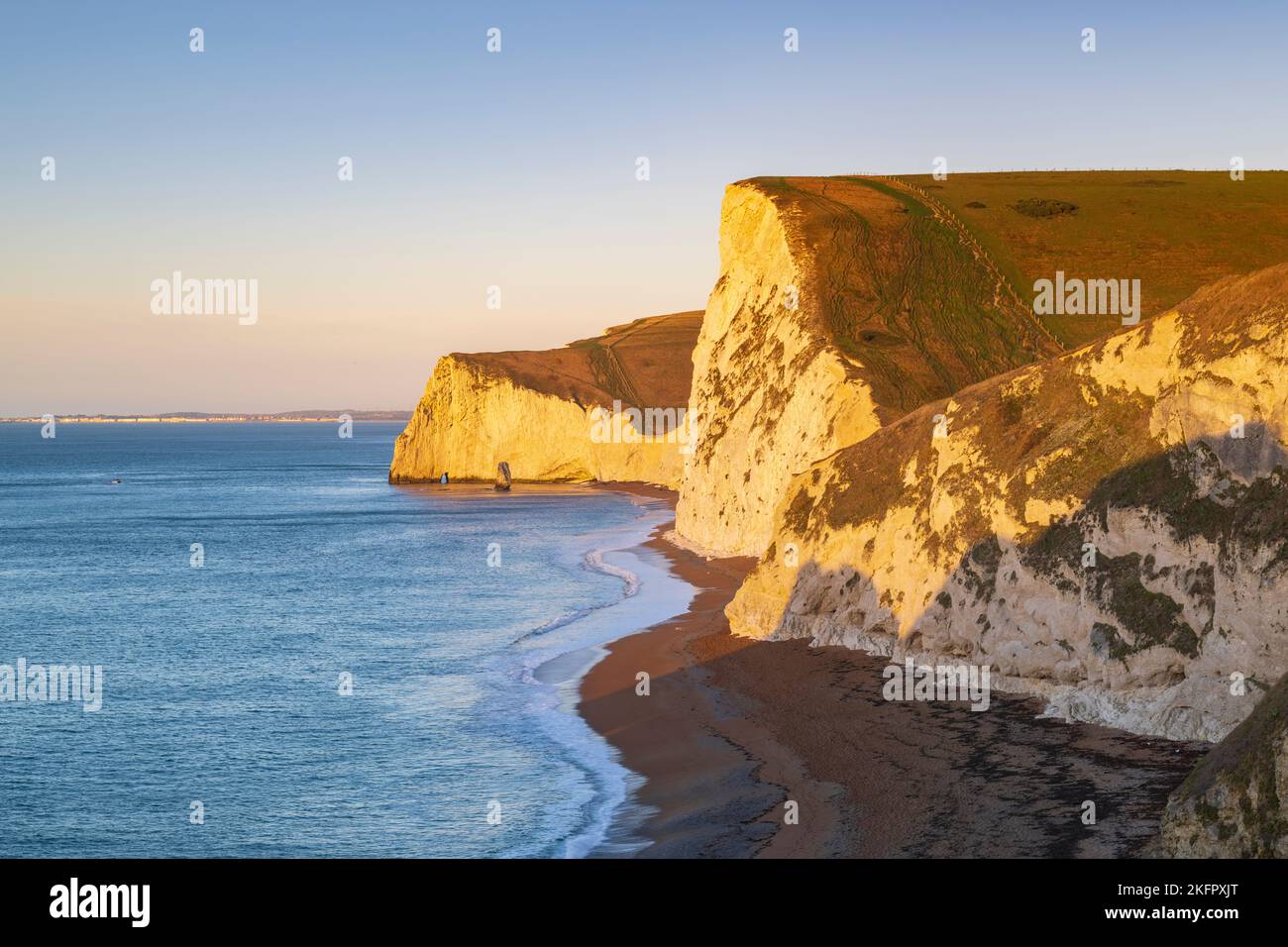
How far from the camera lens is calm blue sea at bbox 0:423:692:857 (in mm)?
20703

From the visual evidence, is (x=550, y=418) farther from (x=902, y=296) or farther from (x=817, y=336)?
(x=817, y=336)

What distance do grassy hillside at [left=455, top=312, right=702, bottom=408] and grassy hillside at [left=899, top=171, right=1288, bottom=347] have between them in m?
48.8

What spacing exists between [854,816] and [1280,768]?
6928 mm

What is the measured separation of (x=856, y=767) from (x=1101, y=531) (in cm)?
811

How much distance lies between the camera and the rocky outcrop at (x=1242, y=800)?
12.9 m

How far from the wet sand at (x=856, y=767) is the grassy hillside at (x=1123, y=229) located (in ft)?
147

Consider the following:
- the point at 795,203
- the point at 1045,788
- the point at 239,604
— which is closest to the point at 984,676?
the point at 1045,788

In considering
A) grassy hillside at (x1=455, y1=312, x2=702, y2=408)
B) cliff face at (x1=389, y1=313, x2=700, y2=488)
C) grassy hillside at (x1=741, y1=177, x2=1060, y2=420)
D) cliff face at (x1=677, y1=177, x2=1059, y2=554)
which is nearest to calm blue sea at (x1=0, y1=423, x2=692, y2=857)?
cliff face at (x1=677, y1=177, x2=1059, y2=554)

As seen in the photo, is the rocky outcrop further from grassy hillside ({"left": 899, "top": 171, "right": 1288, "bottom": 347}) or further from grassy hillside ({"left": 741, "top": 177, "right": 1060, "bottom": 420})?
grassy hillside ({"left": 899, "top": 171, "right": 1288, "bottom": 347})

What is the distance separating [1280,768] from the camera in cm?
1305

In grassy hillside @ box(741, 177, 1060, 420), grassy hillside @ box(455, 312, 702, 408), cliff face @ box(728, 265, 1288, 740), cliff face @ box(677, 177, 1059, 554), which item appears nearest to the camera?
cliff face @ box(728, 265, 1288, 740)

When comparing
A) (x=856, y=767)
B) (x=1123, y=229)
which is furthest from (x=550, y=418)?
(x=856, y=767)

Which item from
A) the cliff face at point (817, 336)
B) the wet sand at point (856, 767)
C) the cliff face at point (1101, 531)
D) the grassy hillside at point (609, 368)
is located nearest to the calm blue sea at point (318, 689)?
the wet sand at point (856, 767)
